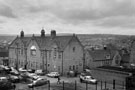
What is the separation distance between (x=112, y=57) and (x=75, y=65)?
15385 mm

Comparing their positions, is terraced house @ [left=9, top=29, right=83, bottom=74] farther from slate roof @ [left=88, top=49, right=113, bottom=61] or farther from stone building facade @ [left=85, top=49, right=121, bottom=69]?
slate roof @ [left=88, top=49, right=113, bottom=61]

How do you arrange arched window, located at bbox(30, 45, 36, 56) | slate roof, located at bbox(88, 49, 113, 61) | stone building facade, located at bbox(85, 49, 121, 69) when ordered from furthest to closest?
slate roof, located at bbox(88, 49, 113, 61), stone building facade, located at bbox(85, 49, 121, 69), arched window, located at bbox(30, 45, 36, 56)

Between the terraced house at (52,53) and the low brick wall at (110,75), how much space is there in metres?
8.16

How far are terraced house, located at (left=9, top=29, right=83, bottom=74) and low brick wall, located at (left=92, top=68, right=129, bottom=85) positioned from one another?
26.8 feet

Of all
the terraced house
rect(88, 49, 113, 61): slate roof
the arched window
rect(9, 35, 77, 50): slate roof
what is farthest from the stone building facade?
the arched window

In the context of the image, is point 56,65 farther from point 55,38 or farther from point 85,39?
point 85,39

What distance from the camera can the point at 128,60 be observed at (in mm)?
55781

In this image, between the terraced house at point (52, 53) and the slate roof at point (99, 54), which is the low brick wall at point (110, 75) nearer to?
the terraced house at point (52, 53)

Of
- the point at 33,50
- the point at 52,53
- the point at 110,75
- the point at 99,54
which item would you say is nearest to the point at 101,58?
the point at 99,54

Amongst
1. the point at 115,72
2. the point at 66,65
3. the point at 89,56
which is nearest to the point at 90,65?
the point at 89,56

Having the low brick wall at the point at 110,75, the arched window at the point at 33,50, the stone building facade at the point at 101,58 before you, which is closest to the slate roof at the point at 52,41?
the arched window at the point at 33,50

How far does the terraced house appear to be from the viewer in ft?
140

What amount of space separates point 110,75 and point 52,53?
52.3ft

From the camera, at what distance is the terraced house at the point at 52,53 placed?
4278 cm
